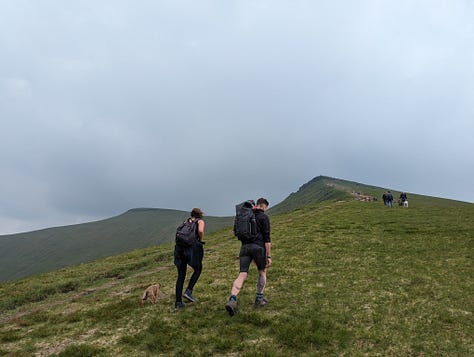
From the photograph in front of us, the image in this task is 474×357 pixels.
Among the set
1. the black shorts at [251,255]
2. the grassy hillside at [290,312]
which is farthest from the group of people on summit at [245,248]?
the grassy hillside at [290,312]

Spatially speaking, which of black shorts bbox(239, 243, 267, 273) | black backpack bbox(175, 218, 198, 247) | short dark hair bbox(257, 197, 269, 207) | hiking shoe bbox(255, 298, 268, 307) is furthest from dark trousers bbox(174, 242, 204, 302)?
short dark hair bbox(257, 197, 269, 207)

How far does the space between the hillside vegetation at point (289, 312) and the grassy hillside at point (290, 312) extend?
4 centimetres

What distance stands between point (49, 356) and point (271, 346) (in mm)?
6308

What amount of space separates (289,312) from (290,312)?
0.11ft

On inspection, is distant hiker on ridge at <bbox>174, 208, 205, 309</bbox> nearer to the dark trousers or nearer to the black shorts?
the dark trousers

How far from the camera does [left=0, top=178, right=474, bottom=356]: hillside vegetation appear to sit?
9.62 metres

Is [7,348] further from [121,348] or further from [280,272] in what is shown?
[280,272]

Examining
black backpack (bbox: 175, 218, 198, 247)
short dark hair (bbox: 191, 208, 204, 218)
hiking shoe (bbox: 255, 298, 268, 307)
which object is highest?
short dark hair (bbox: 191, 208, 204, 218)

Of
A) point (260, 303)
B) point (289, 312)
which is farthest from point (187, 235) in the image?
point (289, 312)

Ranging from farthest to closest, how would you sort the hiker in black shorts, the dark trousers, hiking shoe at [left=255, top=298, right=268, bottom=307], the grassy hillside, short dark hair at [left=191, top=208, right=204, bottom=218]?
short dark hair at [left=191, top=208, right=204, bottom=218]
the dark trousers
hiking shoe at [left=255, top=298, right=268, bottom=307]
the hiker in black shorts
the grassy hillside

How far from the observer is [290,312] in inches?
468

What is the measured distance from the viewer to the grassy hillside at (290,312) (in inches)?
379

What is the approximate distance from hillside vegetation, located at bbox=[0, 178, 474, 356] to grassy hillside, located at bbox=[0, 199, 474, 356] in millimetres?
41

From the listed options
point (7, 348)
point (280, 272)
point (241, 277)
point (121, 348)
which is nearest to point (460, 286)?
point (280, 272)
